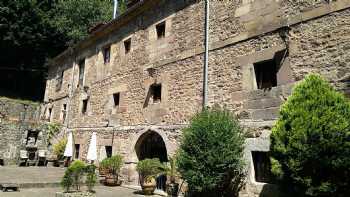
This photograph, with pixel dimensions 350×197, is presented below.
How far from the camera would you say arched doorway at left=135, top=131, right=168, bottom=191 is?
1070 centimetres

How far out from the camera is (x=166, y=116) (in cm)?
1022

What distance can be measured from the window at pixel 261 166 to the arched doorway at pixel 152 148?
3949 millimetres

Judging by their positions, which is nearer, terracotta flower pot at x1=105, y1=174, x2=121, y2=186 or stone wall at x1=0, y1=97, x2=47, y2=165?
terracotta flower pot at x1=105, y1=174, x2=121, y2=186

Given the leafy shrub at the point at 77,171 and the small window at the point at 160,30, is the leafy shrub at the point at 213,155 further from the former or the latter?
the small window at the point at 160,30

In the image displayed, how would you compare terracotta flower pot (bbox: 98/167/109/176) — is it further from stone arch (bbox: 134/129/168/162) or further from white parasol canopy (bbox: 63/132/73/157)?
white parasol canopy (bbox: 63/132/73/157)

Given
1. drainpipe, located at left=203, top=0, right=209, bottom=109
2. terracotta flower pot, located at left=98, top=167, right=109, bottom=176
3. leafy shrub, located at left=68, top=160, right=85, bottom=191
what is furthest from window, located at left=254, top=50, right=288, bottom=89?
terracotta flower pot, located at left=98, top=167, right=109, bottom=176

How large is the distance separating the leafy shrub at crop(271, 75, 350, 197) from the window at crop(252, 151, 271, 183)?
137cm

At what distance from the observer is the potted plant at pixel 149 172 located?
9461 mm

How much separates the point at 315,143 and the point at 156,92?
6.79 meters

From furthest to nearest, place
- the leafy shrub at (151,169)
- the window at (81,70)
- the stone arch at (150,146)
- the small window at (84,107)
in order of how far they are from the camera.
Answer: the window at (81,70)
the small window at (84,107)
the stone arch at (150,146)
the leafy shrub at (151,169)

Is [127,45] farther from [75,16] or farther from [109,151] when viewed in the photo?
[75,16]

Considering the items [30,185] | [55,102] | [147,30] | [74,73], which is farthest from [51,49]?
[30,185]

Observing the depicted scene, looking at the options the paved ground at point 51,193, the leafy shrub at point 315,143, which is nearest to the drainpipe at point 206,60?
the leafy shrub at point 315,143

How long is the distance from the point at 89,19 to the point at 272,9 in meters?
22.4
